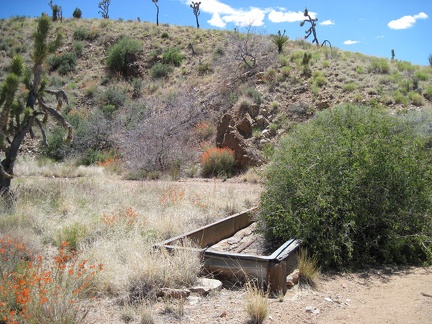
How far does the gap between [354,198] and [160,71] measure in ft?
83.6

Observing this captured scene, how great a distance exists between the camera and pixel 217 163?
17703 mm

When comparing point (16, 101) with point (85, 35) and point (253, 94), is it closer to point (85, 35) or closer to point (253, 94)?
point (253, 94)

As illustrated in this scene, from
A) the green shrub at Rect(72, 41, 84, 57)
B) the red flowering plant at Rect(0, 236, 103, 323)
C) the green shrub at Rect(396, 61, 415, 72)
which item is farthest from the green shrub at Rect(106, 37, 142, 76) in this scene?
the red flowering plant at Rect(0, 236, 103, 323)

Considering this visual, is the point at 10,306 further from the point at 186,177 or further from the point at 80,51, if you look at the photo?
the point at 80,51

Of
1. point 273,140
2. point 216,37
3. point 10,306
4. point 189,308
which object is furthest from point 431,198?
point 216,37

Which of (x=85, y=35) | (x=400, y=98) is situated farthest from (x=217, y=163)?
(x=85, y=35)

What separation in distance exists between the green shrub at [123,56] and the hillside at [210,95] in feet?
0.89

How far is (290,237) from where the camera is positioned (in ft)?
23.0

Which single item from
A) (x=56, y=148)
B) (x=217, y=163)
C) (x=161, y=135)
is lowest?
(x=217, y=163)

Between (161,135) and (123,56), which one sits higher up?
(123,56)

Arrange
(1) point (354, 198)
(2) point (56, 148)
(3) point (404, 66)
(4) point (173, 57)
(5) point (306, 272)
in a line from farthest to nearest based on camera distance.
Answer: (4) point (173, 57) < (3) point (404, 66) < (2) point (56, 148) < (1) point (354, 198) < (5) point (306, 272)

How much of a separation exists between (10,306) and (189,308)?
6.50 ft

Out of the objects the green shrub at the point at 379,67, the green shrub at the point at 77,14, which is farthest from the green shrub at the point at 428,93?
the green shrub at the point at 77,14

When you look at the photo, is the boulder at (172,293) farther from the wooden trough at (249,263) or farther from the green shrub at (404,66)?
the green shrub at (404,66)
